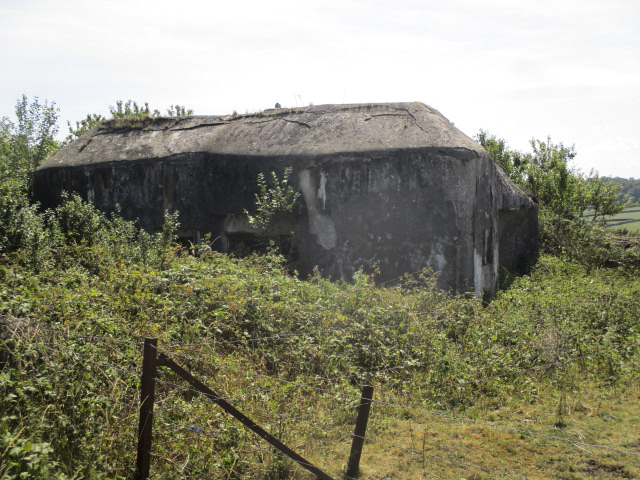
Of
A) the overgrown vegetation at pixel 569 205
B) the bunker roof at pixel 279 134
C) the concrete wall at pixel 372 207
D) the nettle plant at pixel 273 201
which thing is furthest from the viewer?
the overgrown vegetation at pixel 569 205

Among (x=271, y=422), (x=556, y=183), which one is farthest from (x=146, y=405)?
(x=556, y=183)

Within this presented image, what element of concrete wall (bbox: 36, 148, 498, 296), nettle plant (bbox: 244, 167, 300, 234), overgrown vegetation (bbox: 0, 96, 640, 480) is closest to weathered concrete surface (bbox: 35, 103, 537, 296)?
concrete wall (bbox: 36, 148, 498, 296)

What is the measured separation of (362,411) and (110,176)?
364 inches

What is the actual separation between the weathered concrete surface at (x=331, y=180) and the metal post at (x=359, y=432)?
5.51m

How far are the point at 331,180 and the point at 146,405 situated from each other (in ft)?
22.5

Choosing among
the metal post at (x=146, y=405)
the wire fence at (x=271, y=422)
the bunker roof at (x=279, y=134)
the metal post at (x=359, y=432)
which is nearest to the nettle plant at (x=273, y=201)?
the bunker roof at (x=279, y=134)

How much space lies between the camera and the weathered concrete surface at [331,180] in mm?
9781

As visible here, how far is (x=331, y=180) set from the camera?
1025 centimetres

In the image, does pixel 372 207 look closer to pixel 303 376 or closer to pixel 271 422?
pixel 303 376

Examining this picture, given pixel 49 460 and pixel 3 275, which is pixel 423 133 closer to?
pixel 3 275

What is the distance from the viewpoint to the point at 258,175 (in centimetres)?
1081

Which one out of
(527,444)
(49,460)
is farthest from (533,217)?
(49,460)

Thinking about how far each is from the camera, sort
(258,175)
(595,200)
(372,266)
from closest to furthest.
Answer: (372,266) < (258,175) < (595,200)

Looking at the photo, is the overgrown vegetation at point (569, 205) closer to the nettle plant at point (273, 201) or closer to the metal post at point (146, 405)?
the nettle plant at point (273, 201)
